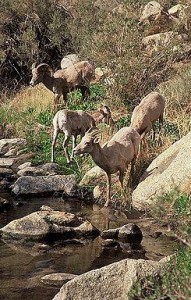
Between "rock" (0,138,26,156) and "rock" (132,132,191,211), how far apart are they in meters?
5.46

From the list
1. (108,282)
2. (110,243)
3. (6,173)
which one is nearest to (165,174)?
(110,243)

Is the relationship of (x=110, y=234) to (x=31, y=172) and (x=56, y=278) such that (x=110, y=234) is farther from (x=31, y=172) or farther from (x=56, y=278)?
(x=31, y=172)

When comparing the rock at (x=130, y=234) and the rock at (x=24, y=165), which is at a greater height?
the rock at (x=130, y=234)

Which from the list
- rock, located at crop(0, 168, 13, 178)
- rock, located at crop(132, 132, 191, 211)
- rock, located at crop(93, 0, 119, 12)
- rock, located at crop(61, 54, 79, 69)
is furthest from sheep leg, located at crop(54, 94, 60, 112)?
rock, located at crop(132, 132, 191, 211)

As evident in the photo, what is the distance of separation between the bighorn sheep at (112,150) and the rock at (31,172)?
246 cm

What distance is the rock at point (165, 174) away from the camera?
10531mm

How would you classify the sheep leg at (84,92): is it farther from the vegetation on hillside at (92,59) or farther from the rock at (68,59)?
the rock at (68,59)

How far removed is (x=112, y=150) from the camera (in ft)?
39.1

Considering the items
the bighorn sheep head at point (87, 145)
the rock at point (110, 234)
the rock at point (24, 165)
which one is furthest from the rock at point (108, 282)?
the rock at point (24, 165)

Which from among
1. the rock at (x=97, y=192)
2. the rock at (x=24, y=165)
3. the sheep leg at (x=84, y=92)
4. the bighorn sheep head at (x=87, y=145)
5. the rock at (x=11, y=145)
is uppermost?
the bighorn sheep head at (x=87, y=145)

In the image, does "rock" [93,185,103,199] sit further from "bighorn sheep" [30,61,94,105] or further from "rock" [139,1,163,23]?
"rock" [139,1,163,23]

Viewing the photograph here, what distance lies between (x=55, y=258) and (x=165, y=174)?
9.98ft

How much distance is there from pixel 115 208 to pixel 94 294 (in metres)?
5.16

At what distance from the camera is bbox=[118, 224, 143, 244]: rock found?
372 inches
